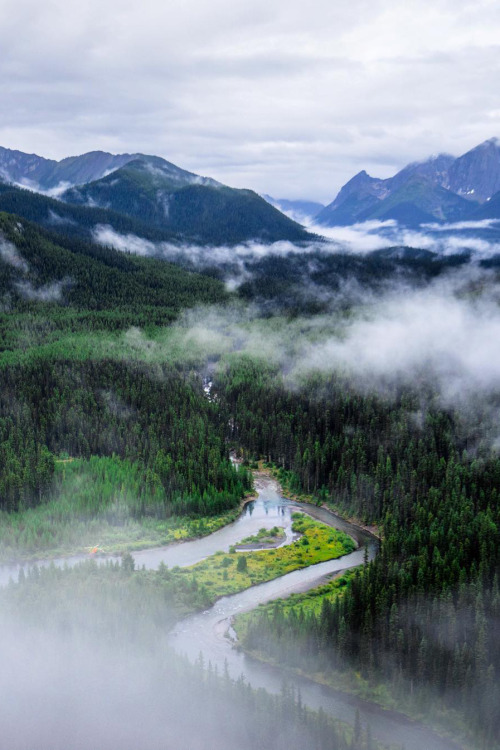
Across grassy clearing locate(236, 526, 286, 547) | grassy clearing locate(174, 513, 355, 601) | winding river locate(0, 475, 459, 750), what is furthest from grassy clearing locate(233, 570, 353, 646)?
grassy clearing locate(236, 526, 286, 547)

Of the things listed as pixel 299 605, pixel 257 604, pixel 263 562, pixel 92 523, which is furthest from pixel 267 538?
pixel 92 523

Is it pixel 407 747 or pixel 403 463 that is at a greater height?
pixel 403 463

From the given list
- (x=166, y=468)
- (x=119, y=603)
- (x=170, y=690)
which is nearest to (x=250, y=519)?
(x=166, y=468)

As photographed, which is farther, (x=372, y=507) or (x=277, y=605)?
(x=372, y=507)

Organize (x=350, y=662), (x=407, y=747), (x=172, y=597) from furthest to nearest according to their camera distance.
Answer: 1. (x=172, y=597)
2. (x=350, y=662)
3. (x=407, y=747)

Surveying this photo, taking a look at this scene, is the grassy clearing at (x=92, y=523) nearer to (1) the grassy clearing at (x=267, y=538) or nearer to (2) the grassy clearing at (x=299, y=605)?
(1) the grassy clearing at (x=267, y=538)

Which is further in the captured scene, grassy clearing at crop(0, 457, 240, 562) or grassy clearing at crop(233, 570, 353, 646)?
grassy clearing at crop(0, 457, 240, 562)

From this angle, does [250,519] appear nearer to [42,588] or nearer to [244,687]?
[42,588]

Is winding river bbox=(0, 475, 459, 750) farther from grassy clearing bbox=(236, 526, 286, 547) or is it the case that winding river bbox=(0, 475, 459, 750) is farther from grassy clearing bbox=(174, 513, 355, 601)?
grassy clearing bbox=(236, 526, 286, 547)
